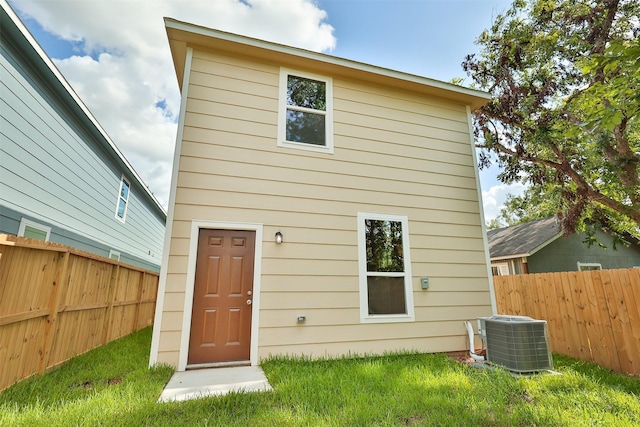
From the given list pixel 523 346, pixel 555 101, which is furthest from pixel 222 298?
pixel 555 101

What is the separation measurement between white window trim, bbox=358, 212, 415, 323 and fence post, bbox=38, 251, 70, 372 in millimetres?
3917

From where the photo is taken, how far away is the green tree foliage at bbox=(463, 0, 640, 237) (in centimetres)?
771

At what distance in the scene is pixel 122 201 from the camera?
9.43m

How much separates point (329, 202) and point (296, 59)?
249 centimetres

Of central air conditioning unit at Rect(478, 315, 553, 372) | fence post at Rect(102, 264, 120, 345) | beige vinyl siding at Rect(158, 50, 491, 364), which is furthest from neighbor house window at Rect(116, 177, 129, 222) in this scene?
central air conditioning unit at Rect(478, 315, 553, 372)

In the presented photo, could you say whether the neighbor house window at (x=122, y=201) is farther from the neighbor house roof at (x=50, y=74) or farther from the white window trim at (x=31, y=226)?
the white window trim at (x=31, y=226)

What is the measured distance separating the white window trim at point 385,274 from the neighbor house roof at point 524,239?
7694mm

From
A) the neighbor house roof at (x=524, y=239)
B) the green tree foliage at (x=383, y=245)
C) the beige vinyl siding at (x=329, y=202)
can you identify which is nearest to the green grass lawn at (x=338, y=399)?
the beige vinyl siding at (x=329, y=202)

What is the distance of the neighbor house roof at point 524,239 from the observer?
34.8 ft

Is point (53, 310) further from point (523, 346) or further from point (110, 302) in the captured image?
point (523, 346)

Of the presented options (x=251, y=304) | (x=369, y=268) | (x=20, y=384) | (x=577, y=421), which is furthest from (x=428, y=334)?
(x=20, y=384)

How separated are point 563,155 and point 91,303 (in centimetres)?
1138

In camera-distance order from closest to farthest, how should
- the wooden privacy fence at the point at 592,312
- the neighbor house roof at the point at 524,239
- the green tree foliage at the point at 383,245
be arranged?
the wooden privacy fence at the point at 592,312
the green tree foliage at the point at 383,245
the neighbor house roof at the point at 524,239

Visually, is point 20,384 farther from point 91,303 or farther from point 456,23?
point 456,23
